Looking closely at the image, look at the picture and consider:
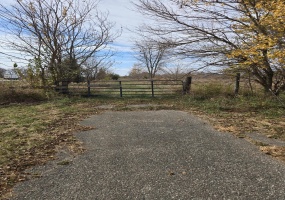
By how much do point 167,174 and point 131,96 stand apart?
9.78m

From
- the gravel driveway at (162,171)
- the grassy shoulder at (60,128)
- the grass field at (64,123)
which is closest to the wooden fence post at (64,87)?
the grass field at (64,123)

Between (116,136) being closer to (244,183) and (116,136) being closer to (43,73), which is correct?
(244,183)

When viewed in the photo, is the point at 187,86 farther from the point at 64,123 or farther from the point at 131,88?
the point at 64,123

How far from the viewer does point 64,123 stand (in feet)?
22.0

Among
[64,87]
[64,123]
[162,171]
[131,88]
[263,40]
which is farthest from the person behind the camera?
[131,88]

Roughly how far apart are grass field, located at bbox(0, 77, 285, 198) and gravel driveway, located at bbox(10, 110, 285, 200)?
0.37 m

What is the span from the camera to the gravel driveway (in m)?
2.79

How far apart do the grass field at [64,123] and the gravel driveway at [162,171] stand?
37 cm

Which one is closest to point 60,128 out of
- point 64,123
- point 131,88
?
point 64,123

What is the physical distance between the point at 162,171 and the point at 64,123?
4.12 m

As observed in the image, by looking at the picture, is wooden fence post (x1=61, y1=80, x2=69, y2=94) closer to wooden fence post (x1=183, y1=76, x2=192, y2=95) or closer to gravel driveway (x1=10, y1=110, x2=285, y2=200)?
wooden fence post (x1=183, y1=76, x2=192, y2=95)

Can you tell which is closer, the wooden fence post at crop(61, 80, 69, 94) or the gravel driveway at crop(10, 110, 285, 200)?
the gravel driveway at crop(10, 110, 285, 200)

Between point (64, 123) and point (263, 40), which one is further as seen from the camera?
point (64, 123)

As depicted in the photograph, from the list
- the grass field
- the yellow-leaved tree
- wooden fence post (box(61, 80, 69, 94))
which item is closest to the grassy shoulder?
the grass field
